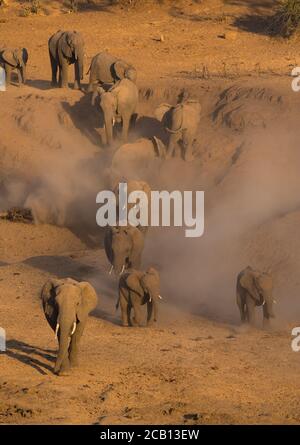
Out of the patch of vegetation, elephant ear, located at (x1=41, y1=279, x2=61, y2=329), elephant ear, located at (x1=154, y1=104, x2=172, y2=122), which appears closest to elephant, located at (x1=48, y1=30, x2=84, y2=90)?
elephant ear, located at (x1=154, y1=104, x2=172, y2=122)

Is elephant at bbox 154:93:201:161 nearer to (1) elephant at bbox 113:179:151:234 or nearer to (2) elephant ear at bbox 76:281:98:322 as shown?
(1) elephant at bbox 113:179:151:234

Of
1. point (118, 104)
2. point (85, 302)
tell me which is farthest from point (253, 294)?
point (118, 104)

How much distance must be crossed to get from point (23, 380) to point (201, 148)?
12.4 metres

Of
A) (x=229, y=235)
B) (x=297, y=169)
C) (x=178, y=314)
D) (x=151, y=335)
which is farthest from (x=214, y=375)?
(x=297, y=169)

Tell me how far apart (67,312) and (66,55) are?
652 inches

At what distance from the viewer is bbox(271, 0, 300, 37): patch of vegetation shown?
36.6 m

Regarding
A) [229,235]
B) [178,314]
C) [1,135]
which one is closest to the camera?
[178,314]

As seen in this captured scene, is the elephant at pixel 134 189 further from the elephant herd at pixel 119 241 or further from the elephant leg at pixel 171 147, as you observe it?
the elephant leg at pixel 171 147

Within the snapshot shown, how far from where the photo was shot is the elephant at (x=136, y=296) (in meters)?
20.5

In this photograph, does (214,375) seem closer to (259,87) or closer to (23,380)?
(23,380)

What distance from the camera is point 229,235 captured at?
24328 millimetres

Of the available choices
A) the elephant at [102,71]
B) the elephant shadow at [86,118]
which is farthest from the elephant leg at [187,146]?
the elephant at [102,71]

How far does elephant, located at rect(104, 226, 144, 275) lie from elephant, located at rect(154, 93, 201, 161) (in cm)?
542

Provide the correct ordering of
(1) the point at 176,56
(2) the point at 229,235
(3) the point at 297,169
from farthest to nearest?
1. (1) the point at 176,56
2. (3) the point at 297,169
3. (2) the point at 229,235
